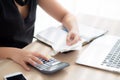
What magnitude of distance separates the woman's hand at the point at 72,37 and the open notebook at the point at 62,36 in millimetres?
18

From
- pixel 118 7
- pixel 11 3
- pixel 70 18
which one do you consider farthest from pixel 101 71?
pixel 118 7

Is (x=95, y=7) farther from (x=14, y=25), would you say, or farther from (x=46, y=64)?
(x=46, y=64)

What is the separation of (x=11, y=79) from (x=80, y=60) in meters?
0.31

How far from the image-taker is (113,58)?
1.00 m

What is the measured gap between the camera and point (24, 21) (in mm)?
1328

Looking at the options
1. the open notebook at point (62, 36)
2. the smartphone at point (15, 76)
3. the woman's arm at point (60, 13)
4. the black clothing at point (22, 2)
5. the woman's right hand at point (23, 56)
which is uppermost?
the black clothing at point (22, 2)

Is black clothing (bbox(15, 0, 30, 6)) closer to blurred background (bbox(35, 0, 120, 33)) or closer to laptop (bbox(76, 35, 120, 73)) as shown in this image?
laptop (bbox(76, 35, 120, 73))

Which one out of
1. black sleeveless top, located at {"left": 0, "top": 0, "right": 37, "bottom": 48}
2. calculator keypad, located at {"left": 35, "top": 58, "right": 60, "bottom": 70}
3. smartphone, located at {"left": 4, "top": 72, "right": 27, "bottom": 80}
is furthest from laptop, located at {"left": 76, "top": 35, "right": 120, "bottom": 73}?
black sleeveless top, located at {"left": 0, "top": 0, "right": 37, "bottom": 48}

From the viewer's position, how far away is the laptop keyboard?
96 centimetres

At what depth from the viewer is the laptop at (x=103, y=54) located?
3.16ft

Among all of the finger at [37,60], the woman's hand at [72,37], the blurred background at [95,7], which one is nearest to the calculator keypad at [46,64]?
the finger at [37,60]

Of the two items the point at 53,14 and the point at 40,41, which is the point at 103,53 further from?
the point at 53,14

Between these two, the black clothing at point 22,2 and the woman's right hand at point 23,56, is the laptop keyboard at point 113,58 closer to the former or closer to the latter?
the woman's right hand at point 23,56

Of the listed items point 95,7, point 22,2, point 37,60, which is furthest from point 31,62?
point 95,7
